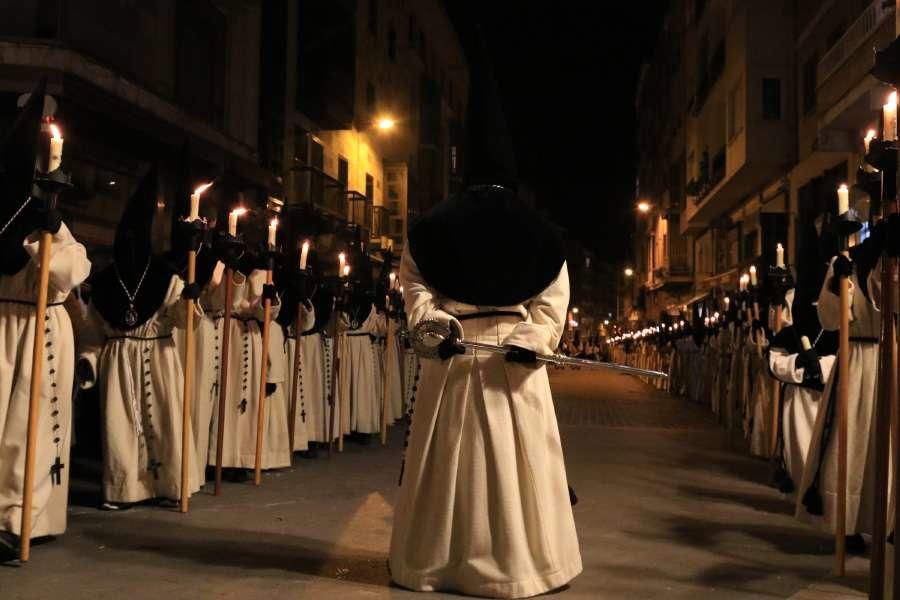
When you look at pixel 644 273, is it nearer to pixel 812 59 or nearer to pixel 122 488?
pixel 812 59

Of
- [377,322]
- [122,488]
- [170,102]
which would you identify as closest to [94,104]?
[170,102]

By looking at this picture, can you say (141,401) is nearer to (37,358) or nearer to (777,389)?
(37,358)

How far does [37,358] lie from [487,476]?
2934 mm

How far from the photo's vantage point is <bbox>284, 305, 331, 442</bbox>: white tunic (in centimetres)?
1225

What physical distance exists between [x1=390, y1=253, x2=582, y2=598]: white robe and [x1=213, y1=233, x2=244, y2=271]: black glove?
337 centimetres

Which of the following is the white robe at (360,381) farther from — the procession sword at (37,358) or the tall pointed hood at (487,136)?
the tall pointed hood at (487,136)

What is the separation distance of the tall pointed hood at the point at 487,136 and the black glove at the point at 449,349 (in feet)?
3.65

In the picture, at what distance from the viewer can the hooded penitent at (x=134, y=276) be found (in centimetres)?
825

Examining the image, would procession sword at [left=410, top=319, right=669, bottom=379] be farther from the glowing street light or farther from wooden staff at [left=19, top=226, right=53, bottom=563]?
the glowing street light

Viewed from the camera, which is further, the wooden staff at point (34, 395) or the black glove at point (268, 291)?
the black glove at point (268, 291)

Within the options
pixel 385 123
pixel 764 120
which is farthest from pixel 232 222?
pixel 385 123

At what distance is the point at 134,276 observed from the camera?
8250 millimetres

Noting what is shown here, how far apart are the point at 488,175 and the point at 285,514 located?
362 centimetres

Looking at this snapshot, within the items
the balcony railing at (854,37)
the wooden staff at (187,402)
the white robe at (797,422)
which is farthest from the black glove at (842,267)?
the balcony railing at (854,37)
